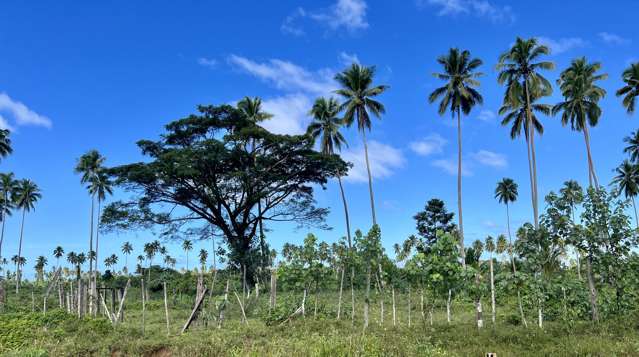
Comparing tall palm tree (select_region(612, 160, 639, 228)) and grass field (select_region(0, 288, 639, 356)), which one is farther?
tall palm tree (select_region(612, 160, 639, 228))

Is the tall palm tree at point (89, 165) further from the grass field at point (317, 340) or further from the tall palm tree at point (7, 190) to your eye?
the grass field at point (317, 340)

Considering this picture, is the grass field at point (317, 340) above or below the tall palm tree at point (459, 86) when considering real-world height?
below

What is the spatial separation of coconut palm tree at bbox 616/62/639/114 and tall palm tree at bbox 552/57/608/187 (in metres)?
2.58

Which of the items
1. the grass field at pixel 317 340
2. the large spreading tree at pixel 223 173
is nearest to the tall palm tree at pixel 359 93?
the large spreading tree at pixel 223 173

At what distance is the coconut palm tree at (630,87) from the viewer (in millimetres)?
32781

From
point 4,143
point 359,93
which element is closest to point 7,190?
point 4,143

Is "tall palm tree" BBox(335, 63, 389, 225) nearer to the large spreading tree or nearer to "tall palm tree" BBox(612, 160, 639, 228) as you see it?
the large spreading tree

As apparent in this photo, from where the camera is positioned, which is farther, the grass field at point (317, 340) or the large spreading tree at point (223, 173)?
the large spreading tree at point (223, 173)

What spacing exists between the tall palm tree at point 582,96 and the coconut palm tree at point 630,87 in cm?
258

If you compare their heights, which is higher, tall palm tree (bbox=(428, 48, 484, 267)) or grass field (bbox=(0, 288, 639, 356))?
tall palm tree (bbox=(428, 48, 484, 267))

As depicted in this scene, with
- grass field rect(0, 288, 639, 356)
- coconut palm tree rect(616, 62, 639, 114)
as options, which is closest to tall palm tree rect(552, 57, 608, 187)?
coconut palm tree rect(616, 62, 639, 114)

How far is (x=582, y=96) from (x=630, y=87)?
4.37 m

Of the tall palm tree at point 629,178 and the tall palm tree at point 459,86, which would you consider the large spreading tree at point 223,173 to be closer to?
the tall palm tree at point 459,86

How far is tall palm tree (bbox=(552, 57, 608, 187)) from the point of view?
32.2 metres
